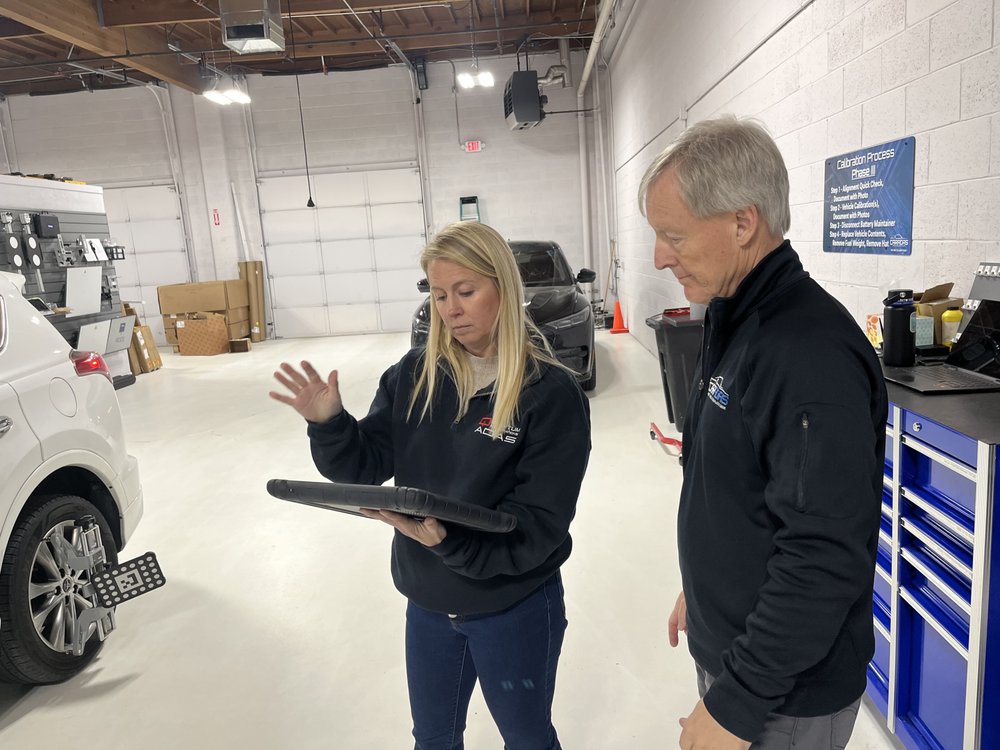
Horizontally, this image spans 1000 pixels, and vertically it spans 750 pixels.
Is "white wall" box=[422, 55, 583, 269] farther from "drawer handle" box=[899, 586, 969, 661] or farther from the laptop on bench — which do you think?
"drawer handle" box=[899, 586, 969, 661]

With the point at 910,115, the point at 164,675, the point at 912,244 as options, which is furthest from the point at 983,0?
the point at 164,675

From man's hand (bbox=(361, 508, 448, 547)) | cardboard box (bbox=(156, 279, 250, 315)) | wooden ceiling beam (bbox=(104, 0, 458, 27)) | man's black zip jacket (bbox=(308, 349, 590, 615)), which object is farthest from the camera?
cardboard box (bbox=(156, 279, 250, 315))

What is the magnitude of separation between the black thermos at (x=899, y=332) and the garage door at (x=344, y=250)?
1049 cm

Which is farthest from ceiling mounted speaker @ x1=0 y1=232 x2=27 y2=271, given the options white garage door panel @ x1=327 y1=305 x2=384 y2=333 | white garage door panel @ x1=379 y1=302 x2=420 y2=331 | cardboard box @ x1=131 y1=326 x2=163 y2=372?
white garage door panel @ x1=379 y1=302 x2=420 y2=331

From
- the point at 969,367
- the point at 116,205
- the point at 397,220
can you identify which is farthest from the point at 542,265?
the point at 116,205

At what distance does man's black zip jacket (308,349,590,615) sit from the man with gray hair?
0.33 metres

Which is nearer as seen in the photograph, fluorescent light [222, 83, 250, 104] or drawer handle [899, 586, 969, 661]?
drawer handle [899, 586, 969, 661]

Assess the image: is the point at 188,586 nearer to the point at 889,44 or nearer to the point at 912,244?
the point at 912,244

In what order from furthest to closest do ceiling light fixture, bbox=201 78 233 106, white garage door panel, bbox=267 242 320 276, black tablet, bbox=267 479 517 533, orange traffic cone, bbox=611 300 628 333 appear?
white garage door panel, bbox=267 242 320 276
orange traffic cone, bbox=611 300 628 333
ceiling light fixture, bbox=201 78 233 106
black tablet, bbox=267 479 517 533

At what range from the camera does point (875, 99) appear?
297cm

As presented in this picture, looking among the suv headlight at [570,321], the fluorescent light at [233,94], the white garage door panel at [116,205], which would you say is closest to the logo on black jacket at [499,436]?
the suv headlight at [570,321]

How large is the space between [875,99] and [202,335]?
407 inches

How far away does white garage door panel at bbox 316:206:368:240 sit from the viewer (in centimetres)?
1246

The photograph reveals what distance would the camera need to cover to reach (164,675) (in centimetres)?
269
